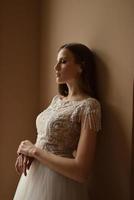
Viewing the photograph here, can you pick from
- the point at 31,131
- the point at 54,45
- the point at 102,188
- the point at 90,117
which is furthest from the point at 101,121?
the point at 31,131

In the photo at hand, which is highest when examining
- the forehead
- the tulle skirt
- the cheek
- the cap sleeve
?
the forehead

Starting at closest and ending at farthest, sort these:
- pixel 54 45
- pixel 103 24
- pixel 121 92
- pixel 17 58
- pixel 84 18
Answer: pixel 121 92, pixel 103 24, pixel 84 18, pixel 54 45, pixel 17 58

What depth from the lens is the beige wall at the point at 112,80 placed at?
4.52 feet

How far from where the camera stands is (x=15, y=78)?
221 cm

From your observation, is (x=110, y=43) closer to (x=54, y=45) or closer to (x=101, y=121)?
(x=101, y=121)

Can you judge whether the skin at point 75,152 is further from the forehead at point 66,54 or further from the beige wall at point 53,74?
the beige wall at point 53,74

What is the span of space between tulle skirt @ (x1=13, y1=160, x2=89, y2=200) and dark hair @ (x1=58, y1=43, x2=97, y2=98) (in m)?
0.40

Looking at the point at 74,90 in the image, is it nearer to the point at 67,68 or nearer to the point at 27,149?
the point at 67,68

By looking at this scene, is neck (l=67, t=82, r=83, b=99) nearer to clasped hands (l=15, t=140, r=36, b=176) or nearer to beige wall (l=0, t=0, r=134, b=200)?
beige wall (l=0, t=0, r=134, b=200)

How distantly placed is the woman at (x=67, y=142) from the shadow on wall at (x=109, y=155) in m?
0.05

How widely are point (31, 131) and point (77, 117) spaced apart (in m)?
0.88

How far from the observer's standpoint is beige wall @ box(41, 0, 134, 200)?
1378 mm

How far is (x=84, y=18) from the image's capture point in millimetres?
1705

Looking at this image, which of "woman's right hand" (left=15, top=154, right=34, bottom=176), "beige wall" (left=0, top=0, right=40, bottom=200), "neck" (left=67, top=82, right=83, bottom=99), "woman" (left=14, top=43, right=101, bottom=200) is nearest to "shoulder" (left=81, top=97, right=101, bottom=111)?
"woman" (left=14, top=43, right=101, bottom=200)
